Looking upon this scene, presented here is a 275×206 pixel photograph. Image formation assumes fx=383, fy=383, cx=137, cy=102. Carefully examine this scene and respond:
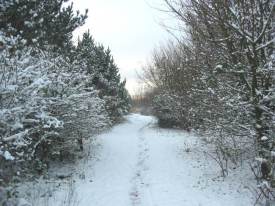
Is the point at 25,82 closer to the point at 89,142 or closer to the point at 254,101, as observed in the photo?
the point at 254,101

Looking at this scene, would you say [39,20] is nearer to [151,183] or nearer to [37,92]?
[37,92]

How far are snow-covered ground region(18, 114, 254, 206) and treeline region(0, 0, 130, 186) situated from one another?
3.78 feet

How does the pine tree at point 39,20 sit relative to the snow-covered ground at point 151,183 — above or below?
above

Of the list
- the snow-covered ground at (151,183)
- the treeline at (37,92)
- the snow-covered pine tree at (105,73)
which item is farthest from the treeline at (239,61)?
the snow-covered pine tree at (105,73)

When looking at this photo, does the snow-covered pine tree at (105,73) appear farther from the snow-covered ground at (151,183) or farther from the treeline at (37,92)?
the snow-covered ground at (151,183)

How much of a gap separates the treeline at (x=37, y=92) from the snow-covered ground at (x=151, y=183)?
1.15 metres

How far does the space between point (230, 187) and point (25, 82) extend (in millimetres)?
5897

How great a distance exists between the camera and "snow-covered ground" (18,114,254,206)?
9305 mm

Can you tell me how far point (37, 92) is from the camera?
387 inches

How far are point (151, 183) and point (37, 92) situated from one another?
4157 mm

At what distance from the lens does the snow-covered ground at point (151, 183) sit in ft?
30.5

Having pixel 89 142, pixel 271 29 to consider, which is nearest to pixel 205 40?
pixel 271 29

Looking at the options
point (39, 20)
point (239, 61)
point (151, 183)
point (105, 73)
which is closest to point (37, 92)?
point (39, 20)

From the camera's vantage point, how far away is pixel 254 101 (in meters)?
9.02
